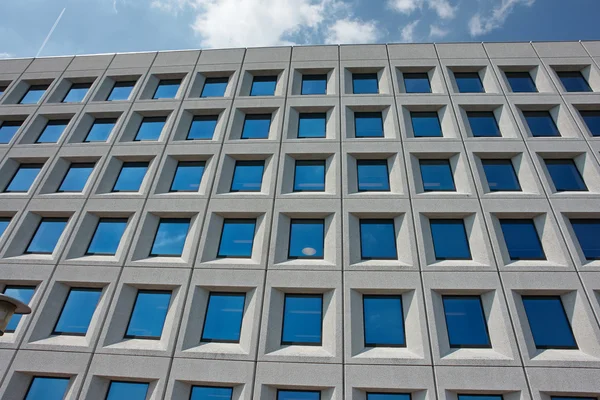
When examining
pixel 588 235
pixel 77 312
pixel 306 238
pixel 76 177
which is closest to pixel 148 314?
pixel 77 312

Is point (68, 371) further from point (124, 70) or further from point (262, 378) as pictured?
point (124, 70)

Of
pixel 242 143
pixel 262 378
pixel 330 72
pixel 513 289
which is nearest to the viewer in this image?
pixel 262 378

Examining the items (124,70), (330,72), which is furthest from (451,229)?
(124,70)

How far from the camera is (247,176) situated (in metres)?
15.9

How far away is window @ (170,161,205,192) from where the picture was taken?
15841mm

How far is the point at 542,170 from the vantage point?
14.7 m

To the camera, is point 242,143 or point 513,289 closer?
point 513,289

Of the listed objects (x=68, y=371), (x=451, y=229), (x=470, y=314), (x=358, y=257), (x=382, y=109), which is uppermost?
(x=382, y=109)

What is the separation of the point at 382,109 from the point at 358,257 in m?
7.94

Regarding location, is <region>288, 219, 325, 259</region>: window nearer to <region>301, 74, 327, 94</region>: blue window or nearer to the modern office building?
the modern office building

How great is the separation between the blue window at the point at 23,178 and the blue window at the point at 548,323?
20.7m

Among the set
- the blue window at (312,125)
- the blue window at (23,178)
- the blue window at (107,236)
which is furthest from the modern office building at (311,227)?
the blue window at (312,125)

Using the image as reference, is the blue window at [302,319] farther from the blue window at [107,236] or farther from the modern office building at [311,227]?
the blue window at [107,236]

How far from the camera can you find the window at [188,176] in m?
15.8
